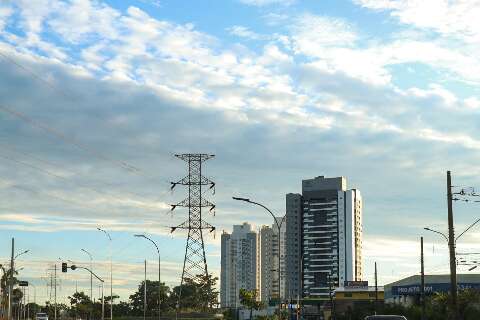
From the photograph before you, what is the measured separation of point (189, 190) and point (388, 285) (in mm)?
98644

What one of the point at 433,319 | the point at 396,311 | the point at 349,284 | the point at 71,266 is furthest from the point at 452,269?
the point at 349,284

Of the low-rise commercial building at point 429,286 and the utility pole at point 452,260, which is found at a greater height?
the utility pole at point 452,260

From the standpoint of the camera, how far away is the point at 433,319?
73.4m

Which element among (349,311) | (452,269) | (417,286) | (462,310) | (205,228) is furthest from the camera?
(417,286)

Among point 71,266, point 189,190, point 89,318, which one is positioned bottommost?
point 89,318

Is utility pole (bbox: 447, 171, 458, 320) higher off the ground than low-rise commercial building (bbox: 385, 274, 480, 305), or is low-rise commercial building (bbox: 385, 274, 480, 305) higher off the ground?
utility pole (bbox: 447, 171, 458, 320)

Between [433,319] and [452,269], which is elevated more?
[452,269]

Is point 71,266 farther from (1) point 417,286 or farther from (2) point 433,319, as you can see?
(1) point 417,286

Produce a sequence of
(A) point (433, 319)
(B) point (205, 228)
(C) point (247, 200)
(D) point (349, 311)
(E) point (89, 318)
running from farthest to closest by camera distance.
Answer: (E) point (89, 318) < (D) point (349, 311) < (B) point (205, 228) < (A) point (433, 319) < (C) point (247, 200)

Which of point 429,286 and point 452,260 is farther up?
point 452,260

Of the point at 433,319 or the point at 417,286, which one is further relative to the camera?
the point at 417,286

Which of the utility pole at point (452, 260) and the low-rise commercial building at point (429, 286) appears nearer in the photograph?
the utility pole at point (452, 260)

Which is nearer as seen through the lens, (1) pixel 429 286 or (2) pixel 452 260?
(2) pixel 452 260

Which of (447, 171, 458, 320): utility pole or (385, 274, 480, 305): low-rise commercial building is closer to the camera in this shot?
(447, 171, 458, 320): utility pole
